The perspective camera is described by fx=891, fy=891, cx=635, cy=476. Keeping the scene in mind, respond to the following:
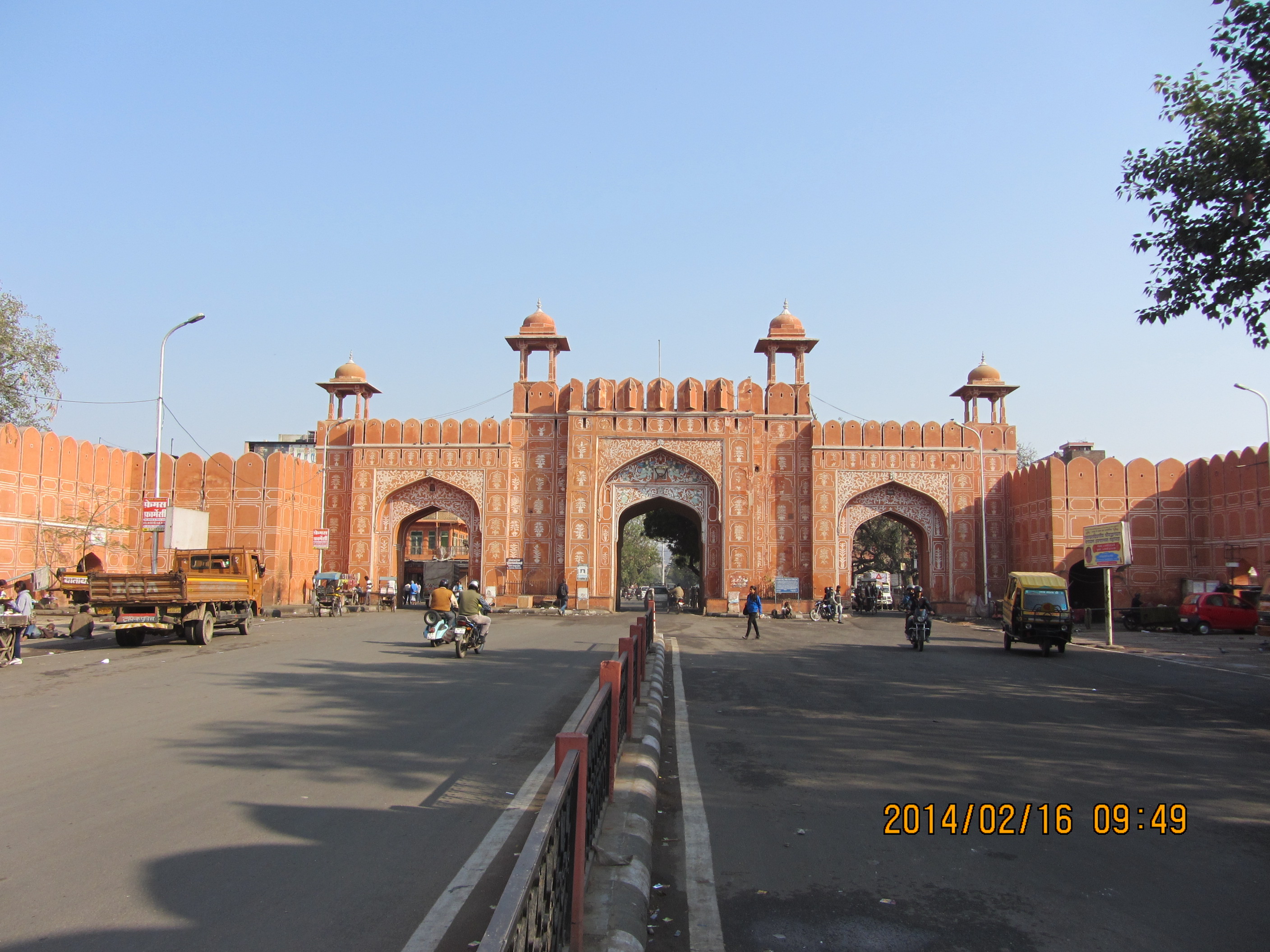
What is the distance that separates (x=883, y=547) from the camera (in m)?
49.0

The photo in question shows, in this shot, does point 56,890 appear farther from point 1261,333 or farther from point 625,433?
point 625,433

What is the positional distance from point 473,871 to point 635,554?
2815 inches

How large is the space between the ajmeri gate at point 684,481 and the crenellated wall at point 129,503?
1951mm

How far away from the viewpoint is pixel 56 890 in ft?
12.3

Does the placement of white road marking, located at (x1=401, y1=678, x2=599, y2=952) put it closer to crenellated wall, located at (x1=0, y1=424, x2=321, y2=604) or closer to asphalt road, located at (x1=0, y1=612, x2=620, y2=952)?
asphalt road, located at (x1=0, y1=612, x2=620, y2=952)

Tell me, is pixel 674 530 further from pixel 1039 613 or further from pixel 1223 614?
pixel 1039 613

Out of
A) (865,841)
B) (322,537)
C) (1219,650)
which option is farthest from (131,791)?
(322,537)

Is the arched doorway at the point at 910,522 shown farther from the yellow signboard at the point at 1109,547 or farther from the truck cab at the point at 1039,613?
the truck cab at the point at 1039,613

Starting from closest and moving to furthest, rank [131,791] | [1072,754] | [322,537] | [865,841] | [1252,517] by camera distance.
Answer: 1. [865,841]
2. [131,791]
3. [1072,754]
4. [1252,517]
5. [322,537]

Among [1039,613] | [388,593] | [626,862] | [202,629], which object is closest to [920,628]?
[1039,613]

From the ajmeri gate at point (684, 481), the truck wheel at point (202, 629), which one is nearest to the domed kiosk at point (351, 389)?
the ajmeri gate at point (684, 481)

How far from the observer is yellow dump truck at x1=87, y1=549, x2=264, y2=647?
49.4ft

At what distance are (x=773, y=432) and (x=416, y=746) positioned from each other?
25.8m
